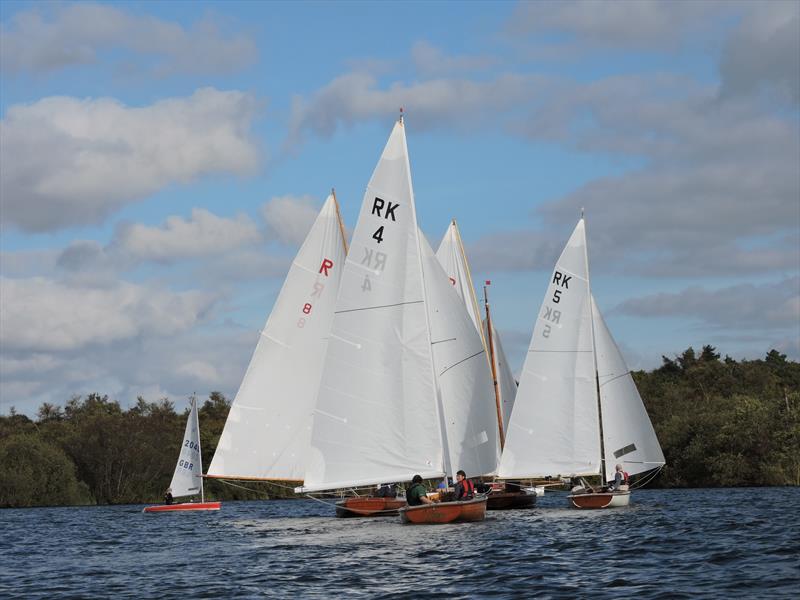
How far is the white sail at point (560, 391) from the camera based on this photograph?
192 ft

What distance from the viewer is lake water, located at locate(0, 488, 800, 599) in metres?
28.9

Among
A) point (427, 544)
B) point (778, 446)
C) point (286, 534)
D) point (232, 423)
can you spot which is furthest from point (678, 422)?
point (427, 544)

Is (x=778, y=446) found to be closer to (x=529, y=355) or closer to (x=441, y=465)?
(x=529, y=355)

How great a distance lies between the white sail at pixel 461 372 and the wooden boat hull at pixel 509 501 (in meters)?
9.30

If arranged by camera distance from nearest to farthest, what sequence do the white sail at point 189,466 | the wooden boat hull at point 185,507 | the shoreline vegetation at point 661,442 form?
1. the wooden boat hull at point 185,507
2. the white sail at point 189,466
3. the shoreline vegetation at point 661,442

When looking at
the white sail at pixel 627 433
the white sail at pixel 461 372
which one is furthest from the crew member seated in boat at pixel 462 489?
the white sail at pixel 627 433

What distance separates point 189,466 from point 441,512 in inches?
1616

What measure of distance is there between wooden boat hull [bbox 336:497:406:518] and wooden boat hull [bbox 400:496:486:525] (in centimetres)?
1023

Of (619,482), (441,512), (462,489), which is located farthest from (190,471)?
(441,512)

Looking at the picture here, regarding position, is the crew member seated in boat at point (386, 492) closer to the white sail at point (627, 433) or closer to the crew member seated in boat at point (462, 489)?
the white sail at point (627, 433)

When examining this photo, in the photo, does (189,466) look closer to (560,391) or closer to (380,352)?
(560,391)

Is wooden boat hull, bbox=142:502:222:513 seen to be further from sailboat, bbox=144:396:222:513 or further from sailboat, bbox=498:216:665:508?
sailboat, bbox=498:216:665:508

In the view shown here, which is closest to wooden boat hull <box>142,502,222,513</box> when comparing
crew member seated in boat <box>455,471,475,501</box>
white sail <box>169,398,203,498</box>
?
white sail <box>169,398,203,498</box>

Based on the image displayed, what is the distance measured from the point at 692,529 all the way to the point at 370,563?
1516cm
